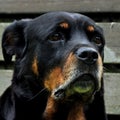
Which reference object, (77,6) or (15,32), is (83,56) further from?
(77,6)

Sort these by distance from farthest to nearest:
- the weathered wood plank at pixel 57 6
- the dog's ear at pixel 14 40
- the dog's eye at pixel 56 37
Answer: the weathered wood plank at pixel 57 6 → the dog's ear at pixel 14 40 → the dog's eye at pixel 56 37

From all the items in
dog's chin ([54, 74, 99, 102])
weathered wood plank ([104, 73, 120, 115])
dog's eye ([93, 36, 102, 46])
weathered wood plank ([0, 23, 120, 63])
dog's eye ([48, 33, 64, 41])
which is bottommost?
weathered wood plank ([104, 73, 120, 115])

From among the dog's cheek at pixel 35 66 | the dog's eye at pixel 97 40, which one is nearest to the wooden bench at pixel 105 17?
the dog's eye at pixel 97 40

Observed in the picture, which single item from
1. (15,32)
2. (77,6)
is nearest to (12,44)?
(15,32)

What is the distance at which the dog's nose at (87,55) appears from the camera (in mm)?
3738

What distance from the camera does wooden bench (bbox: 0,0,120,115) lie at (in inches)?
204

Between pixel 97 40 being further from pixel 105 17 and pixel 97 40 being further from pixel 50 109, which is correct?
pixel 105 17

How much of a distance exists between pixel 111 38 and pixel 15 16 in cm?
78

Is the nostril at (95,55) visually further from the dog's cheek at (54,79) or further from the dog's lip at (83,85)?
the dog's cheek at (54,79)

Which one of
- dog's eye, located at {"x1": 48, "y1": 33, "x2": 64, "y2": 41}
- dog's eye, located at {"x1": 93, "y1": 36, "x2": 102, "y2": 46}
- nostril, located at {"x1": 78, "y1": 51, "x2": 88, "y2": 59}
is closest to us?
nostril, located at {"x1": 78, "y1": 51, "x2": 88, "y2": 59}

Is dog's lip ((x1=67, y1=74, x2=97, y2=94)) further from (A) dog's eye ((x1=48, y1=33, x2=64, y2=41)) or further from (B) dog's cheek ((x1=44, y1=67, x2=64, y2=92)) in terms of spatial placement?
(A) dog's eye ((x1=48, y1=33, x2=64, y2=41))

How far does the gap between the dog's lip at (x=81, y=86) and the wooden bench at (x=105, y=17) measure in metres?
1.27

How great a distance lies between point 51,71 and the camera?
155 inches

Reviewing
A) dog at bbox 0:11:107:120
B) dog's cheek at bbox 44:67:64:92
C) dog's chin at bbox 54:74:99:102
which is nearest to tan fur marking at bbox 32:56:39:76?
dog at bbox 0:11:107:120
